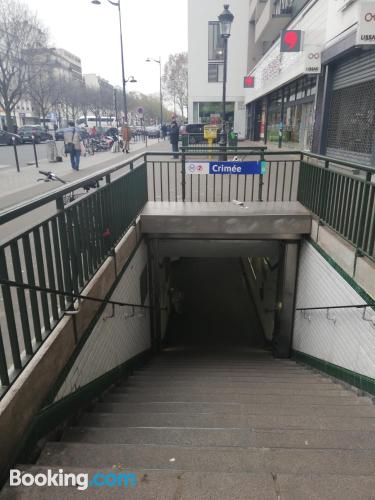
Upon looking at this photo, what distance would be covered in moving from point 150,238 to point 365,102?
21.2 ft

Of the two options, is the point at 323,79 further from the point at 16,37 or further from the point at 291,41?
the point at 16,37

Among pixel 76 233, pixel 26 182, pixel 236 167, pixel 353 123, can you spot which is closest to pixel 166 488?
pixel 76 233

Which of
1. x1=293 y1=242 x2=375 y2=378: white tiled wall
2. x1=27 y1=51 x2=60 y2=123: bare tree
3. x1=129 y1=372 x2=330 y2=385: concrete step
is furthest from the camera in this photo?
x1=27 y1=51 x2=60 y2=123: bare tree

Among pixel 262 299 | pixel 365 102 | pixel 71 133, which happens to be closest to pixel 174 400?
pixel 262 299

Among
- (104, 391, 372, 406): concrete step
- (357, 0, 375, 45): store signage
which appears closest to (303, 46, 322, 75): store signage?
(357, 0, 375, 45): store signage

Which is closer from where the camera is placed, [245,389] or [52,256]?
[52,256]

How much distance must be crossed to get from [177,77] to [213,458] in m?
75.2

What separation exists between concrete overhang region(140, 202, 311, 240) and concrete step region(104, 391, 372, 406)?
3.56 m

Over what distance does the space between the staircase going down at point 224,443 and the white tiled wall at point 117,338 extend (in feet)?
1.20

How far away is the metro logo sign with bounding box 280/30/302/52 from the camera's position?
12456 millimetres

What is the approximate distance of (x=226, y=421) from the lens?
3383 mm

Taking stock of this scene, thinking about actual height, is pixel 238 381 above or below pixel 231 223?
below

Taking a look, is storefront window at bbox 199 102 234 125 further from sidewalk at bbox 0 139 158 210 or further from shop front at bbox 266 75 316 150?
sidewalk at bbox 0 139 158 210

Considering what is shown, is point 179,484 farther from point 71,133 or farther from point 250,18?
point 250,18
